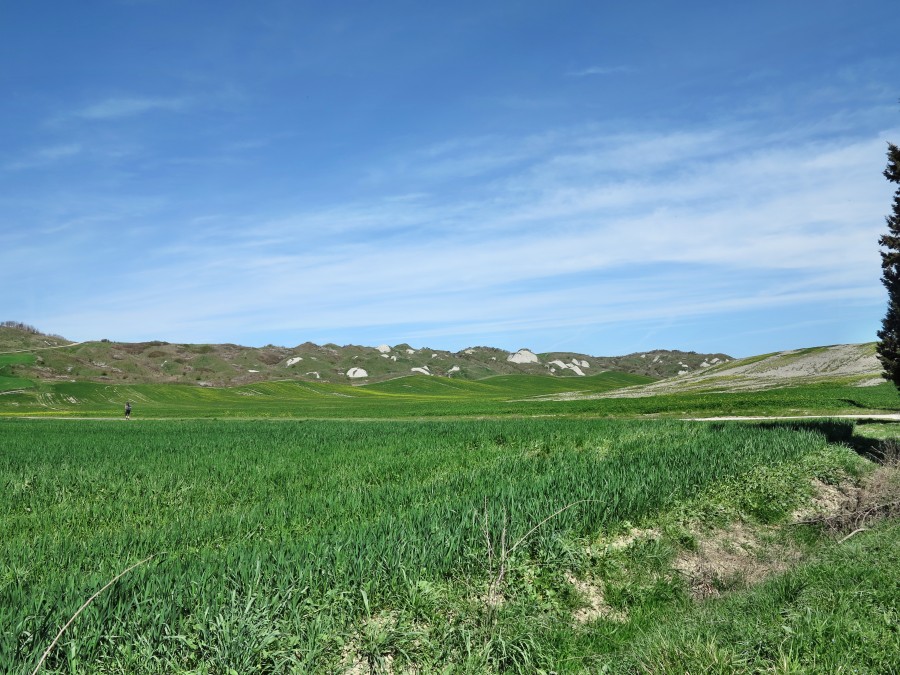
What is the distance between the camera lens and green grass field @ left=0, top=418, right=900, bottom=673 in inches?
207

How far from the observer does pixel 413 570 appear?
22.4 ft

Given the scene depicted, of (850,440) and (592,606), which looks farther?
(850,440)

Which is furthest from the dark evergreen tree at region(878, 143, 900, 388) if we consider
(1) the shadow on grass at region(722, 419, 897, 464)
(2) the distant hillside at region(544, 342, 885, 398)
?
(2) the distant hillside at region(544, 342, 885, 398)

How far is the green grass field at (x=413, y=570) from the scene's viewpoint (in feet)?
17.2

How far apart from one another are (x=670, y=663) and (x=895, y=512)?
8.41 metres

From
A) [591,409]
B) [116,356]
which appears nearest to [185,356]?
[116,356]

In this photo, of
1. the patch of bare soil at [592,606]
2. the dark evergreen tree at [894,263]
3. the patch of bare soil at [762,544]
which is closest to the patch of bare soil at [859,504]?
the patch of bare soil at [762,544]

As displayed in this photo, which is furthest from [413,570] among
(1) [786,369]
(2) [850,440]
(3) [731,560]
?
(1) [786,369]

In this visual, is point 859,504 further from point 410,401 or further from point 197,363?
point 197,363

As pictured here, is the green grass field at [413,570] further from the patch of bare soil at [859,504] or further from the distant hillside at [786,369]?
the distant hillside at [786,369]

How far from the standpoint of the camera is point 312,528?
9727mm

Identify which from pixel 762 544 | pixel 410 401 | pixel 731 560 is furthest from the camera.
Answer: pixel 410 401

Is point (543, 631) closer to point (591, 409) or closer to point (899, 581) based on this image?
point (899, 581)

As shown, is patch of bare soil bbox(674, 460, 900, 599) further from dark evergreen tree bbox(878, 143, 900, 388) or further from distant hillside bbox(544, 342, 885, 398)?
distant hillside bbox(544, 342, 885, 398)
